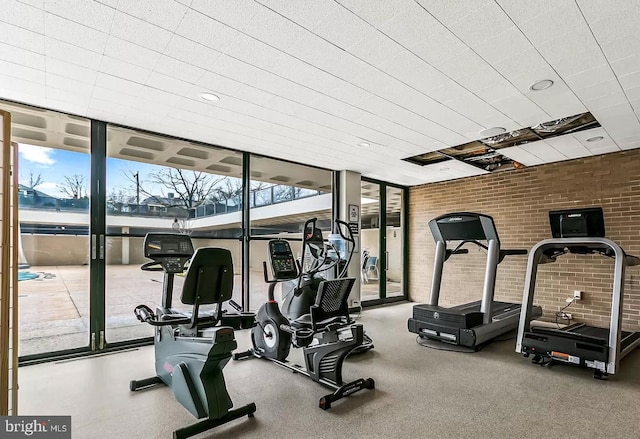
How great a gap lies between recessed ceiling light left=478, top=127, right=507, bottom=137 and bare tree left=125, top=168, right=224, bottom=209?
3553 millimetres

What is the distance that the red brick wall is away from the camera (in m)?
5.00

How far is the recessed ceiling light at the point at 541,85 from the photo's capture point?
9.62 feet

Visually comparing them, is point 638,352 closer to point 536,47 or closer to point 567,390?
point 567,390

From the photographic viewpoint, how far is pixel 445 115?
146 inches

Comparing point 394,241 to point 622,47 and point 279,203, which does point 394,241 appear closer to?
point 279,203

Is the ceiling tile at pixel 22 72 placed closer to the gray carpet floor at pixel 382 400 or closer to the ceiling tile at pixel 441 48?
the gray carpet floor at pixel 382 400

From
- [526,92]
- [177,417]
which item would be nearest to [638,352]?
[526,92]

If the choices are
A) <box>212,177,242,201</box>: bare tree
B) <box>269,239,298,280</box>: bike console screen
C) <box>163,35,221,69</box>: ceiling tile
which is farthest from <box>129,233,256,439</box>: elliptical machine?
<box>212,177,242,201</box>: bare tree

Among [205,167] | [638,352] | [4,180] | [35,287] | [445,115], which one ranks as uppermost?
[445,115]

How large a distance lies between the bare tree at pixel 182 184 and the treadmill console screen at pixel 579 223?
174 inches

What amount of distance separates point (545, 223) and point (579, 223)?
75.3 inches

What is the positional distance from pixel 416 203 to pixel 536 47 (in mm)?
5316

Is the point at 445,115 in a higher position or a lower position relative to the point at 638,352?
higher

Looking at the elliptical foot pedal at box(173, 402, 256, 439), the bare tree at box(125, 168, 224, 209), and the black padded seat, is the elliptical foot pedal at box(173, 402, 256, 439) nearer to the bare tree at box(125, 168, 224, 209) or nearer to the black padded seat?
the black padded seat
